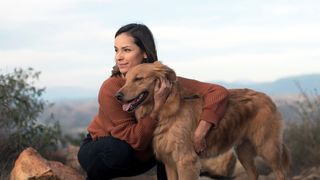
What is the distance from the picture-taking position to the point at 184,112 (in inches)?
230

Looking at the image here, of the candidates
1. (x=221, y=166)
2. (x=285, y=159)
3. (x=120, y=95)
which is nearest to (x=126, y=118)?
(x=120, y=95)

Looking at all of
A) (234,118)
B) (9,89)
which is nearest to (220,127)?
(234,118)

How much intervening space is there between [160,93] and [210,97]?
1.89 feet

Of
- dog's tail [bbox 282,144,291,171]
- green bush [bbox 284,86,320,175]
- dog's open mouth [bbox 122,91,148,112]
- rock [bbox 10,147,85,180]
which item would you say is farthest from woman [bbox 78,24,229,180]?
green bush [bbox 284,86,320,175]

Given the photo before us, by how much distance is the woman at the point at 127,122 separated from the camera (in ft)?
18.1

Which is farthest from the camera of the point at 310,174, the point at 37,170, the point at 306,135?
the point at 306,135

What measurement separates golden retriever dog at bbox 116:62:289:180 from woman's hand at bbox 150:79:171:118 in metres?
0.04

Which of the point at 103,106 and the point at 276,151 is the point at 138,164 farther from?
the point at 276,151

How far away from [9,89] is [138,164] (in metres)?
4.11

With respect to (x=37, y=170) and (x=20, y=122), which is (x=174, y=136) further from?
(x=20, y=122)

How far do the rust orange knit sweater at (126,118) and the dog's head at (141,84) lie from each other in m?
0.15

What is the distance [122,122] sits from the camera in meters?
5.51

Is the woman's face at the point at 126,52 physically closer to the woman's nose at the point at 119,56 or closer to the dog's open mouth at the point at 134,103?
the woman's nose at the point at 119,56

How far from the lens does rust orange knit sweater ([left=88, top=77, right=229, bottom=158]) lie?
5488 mm
